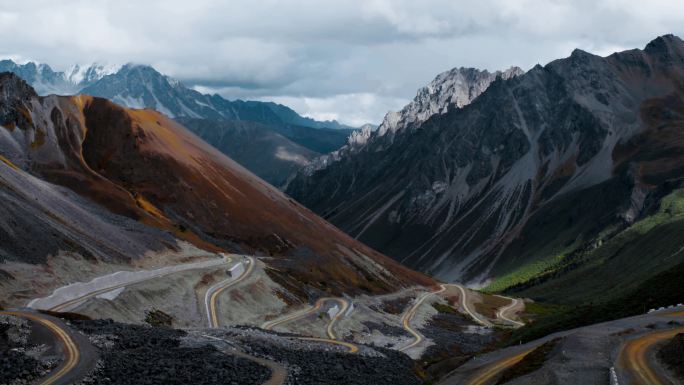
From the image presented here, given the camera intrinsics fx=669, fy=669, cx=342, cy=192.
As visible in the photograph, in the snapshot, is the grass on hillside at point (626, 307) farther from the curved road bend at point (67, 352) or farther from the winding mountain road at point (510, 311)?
the winding mountain road at point (510, 311)

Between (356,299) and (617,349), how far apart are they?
88.6 meters

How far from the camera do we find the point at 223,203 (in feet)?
501

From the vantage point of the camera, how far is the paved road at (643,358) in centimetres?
3127

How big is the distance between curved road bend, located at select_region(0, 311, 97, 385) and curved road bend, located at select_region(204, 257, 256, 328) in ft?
90.6

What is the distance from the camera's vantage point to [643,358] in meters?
34.9

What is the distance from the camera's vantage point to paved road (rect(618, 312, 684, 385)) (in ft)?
103

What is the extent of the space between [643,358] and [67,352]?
32.2 metres

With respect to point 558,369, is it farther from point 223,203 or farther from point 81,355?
point 223,203

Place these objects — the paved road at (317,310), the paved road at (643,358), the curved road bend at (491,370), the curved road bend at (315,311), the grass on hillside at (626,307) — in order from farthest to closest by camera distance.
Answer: the curved road bend at (315,311) < the paved road at (317,310) < the grass on hillside at (626,307) < the curved road bend at (491,370) < the paved road at (643,358)

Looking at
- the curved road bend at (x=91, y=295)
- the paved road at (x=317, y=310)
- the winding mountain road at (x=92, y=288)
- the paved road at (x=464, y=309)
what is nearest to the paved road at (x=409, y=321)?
the paved road at (x=464, y=309)

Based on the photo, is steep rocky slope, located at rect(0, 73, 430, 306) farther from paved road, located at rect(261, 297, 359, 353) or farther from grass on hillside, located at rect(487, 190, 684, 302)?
grass on hillside, located at rect(487, 190, 684, 302)

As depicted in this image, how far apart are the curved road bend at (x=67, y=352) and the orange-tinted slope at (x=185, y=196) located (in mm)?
66474

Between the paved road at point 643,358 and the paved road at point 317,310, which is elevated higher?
the paved road at point 643,358

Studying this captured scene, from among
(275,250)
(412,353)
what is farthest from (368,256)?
(412,353)
